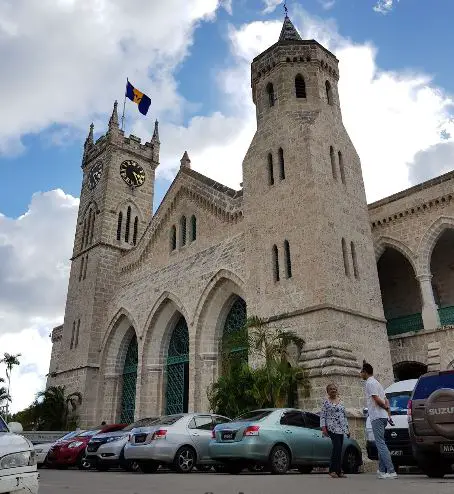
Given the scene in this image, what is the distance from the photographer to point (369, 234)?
18109 mm

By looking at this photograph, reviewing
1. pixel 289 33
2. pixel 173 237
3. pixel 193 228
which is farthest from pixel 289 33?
pixel 173 237

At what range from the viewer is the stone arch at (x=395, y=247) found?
17781 mm

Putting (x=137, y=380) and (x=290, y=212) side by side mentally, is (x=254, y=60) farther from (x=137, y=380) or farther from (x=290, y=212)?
(x=137, y=380)

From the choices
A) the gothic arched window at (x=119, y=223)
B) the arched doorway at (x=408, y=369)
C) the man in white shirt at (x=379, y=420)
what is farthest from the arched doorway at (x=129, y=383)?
→ the man in white shirt at (x=379, y=420)

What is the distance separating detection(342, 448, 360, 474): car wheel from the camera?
33.3ft

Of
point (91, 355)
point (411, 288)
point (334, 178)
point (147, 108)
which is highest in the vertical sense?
point (147, 108)

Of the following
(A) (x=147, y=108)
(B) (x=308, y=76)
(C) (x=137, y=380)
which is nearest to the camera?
(B) (x=308, y=76)

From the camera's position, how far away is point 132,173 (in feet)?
98.6

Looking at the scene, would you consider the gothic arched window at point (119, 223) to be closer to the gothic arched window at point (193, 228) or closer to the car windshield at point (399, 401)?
the gothic arched window at point (193, 228)

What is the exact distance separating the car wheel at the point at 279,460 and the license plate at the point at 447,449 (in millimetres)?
3205

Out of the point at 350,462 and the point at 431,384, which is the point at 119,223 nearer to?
the point at 350,462

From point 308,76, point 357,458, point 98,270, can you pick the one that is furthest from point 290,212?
point 98,270

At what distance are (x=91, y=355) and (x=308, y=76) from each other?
16.5 m

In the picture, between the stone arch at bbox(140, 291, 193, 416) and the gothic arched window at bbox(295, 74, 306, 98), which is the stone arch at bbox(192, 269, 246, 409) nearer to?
the stone arch at bbox(140, 291, 193, 416)
